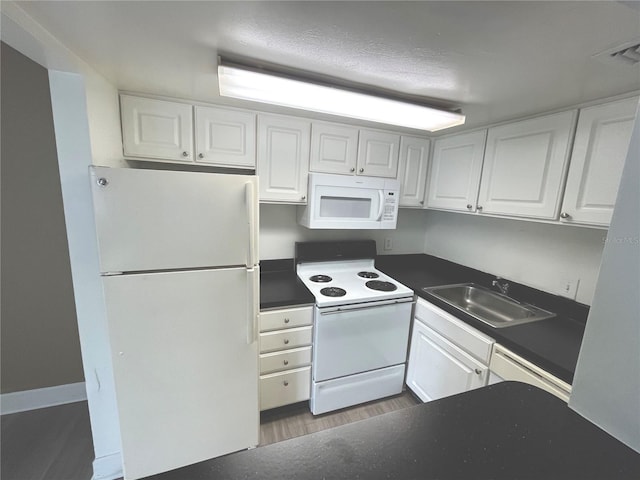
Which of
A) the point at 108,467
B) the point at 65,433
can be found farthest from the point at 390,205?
the point at 65,433

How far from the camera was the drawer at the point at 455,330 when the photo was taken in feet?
4.99

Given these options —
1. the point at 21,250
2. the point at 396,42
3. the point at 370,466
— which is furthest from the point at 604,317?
the point at 21,250

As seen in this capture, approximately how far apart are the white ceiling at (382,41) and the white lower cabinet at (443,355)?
52.6 inches

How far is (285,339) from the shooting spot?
1.82 m

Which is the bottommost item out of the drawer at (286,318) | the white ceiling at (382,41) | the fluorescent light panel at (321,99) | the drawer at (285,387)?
the drawer at (285,387)

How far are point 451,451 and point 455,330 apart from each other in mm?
1274

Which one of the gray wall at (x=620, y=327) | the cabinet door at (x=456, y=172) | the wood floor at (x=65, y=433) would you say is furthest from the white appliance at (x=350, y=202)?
the gray wall at (x=620, y=327)

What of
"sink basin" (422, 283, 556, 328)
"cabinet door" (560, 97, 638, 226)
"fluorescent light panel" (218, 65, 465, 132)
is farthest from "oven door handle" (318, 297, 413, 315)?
"fluorescent light panel" (218, 65, 465, 132)

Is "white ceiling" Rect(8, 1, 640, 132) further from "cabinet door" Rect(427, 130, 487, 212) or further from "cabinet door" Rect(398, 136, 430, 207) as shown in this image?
"cabinet door" Rect(398, 136, 430, 207)

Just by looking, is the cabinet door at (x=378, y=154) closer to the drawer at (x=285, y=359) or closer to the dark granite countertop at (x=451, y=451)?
the drawer at (x=285, y=359)

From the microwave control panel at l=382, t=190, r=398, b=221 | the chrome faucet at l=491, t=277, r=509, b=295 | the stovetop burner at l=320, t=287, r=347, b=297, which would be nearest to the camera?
the stovetop burner at l=320, t=287, r=347, b=297

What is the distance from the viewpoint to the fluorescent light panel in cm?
118

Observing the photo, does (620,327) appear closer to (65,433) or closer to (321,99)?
(321,99)

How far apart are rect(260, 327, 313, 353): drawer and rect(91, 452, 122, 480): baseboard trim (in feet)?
3.13
